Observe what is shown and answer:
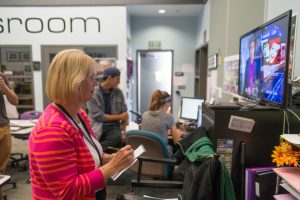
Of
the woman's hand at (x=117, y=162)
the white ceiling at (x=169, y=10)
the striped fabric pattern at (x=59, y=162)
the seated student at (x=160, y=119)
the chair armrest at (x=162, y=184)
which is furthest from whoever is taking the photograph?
the white ceiling at (x=169, y=10)

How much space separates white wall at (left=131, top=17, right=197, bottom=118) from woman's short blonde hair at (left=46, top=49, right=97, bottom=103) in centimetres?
527

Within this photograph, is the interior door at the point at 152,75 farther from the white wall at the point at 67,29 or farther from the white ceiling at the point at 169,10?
the white wall at the point at 67,29

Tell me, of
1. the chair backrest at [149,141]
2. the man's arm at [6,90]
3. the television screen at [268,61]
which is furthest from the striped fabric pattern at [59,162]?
the man's arm at [6,90]

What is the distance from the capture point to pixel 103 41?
510cm

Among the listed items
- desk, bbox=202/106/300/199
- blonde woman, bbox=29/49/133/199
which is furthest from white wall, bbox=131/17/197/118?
blonde woman, bbox=29/49/133/199

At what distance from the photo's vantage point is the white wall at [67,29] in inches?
197

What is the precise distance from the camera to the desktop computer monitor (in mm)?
3627

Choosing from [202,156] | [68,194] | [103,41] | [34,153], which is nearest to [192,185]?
[202,156]

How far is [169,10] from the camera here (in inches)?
216

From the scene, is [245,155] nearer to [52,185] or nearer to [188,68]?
[52,185]

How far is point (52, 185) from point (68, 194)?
7 cm

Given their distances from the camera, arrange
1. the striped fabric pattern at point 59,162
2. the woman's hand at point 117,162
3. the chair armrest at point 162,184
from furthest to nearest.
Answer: the chair armrest at point 162,184, the woman's hand at point 117,162, the striped fabric pattern at point 59,162

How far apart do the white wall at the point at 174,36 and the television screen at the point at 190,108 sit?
8.23 ft

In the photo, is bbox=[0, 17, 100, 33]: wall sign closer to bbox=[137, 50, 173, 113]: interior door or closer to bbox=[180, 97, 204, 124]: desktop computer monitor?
bbox=[137, 50, 173, 113]: interior door
